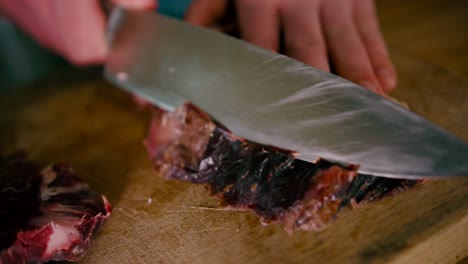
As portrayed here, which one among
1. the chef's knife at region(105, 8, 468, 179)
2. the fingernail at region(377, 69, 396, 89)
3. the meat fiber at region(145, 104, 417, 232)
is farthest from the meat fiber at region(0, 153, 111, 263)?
the fingernail at region(377, 69, 396, 89)

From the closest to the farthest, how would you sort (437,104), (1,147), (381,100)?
(381,100) → (437,104) → (1,147)

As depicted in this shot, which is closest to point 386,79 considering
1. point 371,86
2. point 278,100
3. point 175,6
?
point 371,86

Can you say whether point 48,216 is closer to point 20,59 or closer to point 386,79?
point 386,79

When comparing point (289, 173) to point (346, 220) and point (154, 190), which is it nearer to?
point (346, 220)

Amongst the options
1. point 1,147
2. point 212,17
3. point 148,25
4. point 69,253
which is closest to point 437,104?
point 212,17

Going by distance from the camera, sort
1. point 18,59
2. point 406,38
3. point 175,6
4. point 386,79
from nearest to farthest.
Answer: point 386,79 → point 406,38 → point 175,6 → point 18,59

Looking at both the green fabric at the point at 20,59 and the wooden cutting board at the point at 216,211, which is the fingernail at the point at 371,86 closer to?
the wooden cutting board at the point at 216,211

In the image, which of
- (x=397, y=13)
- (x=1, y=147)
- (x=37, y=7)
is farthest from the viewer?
(x=397, y=13)
